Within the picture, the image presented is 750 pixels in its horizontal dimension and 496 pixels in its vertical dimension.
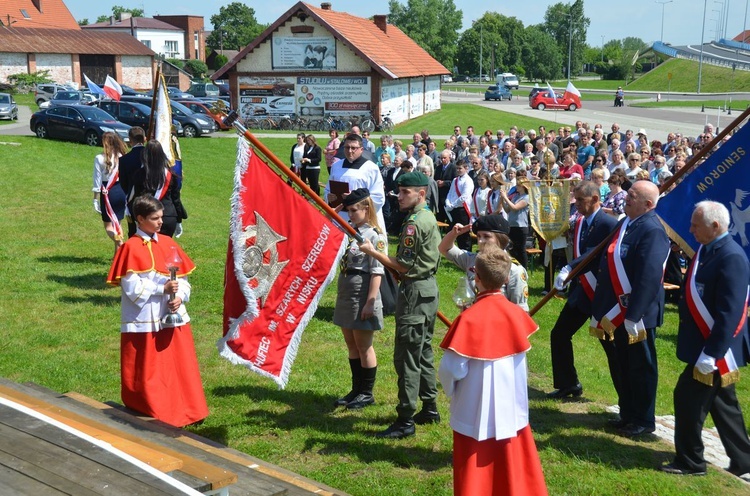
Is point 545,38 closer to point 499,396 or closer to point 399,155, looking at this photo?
point 399,155

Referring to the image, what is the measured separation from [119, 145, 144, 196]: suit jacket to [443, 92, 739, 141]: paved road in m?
28.0

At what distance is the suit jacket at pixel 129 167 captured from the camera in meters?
9.77

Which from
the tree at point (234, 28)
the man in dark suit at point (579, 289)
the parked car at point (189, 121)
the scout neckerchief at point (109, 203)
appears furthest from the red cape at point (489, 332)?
the tree at point (234, 28)

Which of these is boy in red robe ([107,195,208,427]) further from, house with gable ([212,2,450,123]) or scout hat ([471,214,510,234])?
house with gable ([212,2,450,123])

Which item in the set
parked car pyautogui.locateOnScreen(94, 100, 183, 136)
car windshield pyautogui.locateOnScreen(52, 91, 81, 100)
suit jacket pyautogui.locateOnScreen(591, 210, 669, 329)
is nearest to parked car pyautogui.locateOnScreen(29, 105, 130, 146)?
parked car pyautogui.locateOnScreen(94, 100, 183, 136)

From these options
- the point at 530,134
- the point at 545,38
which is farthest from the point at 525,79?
the point at 530,134

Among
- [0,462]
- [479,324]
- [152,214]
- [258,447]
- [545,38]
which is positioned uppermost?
[545,38]

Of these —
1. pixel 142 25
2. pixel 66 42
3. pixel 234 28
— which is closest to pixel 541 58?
pixel 234 28

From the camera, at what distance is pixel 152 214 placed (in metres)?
6.23

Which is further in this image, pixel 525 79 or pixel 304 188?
pixel 525 79

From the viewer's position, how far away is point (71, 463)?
14.2 feet

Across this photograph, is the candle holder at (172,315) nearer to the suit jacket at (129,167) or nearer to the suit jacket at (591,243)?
the suit jacket at (591,243)

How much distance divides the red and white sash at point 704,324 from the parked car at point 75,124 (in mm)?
25139

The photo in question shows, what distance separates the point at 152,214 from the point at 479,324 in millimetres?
2816
